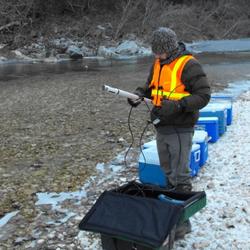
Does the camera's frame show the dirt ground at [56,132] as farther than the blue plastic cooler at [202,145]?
No

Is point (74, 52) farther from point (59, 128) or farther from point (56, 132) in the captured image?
point (56, 132)

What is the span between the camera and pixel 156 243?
3.38m

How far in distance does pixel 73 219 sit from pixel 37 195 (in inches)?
38.0

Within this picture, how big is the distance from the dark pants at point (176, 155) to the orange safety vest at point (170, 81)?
354 mm

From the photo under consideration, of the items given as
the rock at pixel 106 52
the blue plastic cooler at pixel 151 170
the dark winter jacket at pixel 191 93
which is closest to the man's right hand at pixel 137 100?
the dark winter jacket at pixel 191 93

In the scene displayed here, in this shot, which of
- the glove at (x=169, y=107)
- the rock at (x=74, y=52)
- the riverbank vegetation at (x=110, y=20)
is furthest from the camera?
the riverbank vegetation at (x=110, y=20)

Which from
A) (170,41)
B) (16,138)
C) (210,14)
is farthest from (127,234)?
(210,14)

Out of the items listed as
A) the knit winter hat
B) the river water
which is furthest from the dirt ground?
the knit winter hat

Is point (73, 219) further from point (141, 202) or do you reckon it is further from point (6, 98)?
point (6, 98)

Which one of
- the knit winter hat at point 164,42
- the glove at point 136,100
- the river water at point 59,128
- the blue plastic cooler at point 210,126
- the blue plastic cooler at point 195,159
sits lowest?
the river water at point 59,128

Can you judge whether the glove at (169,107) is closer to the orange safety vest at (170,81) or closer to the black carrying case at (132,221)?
the orange safety vest at (170,81)

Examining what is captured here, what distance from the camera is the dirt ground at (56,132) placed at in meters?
6.31

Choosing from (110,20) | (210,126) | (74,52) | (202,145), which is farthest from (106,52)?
(202,145)

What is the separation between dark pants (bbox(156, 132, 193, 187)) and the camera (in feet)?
14.5
